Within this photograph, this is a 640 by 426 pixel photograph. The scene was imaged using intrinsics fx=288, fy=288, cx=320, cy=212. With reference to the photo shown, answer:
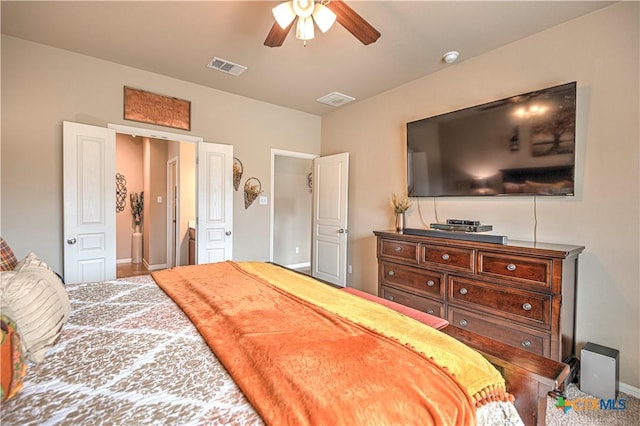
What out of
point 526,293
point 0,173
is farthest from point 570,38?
point 0,173

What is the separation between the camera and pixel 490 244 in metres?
2.22

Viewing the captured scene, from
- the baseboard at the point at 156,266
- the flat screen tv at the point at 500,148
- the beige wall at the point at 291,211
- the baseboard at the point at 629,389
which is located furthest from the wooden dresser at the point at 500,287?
the baseboard at the point at 156,266

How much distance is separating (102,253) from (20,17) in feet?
6.97

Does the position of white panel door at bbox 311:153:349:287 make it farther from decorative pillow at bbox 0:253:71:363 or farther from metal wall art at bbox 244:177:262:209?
decorative pillow at bbox 0:253:71:363

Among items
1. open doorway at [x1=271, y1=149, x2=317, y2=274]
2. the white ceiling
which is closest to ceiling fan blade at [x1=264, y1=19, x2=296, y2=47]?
the white ceiling

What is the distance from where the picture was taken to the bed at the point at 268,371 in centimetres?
75

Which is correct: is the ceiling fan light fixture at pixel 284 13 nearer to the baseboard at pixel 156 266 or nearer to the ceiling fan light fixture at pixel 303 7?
the ceiling fan light fixture at pixel 303 7

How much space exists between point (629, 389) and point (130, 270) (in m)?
6.28

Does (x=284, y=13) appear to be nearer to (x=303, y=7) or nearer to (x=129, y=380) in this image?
(x=303, y=7)

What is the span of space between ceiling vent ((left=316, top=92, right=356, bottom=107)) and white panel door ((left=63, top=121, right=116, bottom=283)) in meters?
2.56

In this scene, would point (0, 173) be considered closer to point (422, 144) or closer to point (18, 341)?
point (18, 341)

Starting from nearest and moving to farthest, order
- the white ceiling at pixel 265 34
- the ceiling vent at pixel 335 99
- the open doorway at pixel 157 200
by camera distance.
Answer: the white ceiling at pixel 265 34 < the ceiling vent at pixel 335 99 < the open doorway at pixel 157 200

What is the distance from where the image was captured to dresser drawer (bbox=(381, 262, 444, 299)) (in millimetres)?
2566

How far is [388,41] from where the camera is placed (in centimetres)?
258
